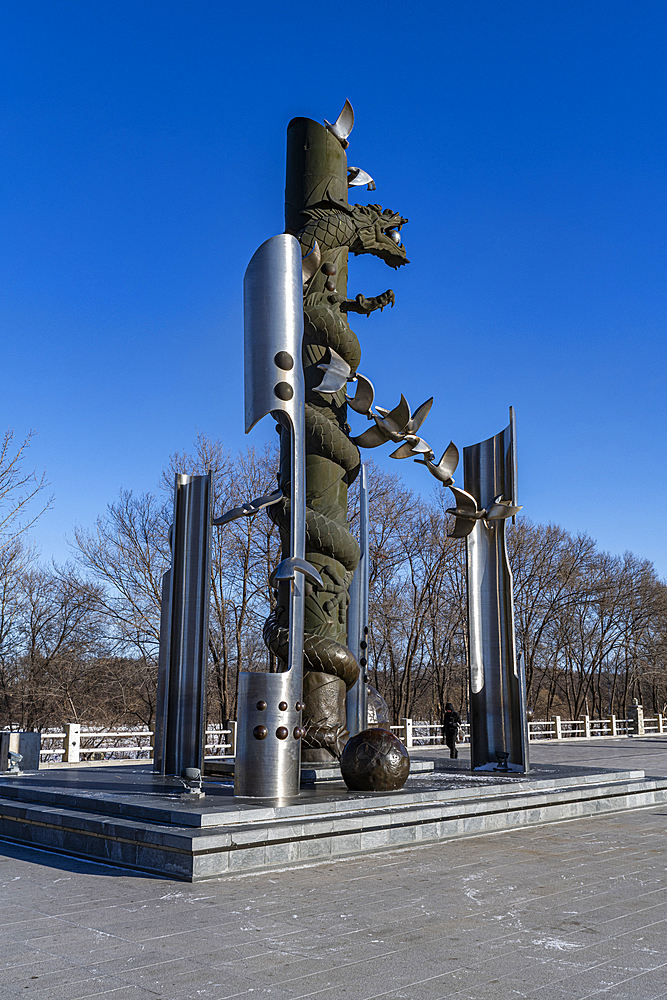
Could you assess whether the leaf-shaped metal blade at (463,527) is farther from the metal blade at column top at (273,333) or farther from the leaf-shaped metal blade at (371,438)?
the metal blade at column top at (273,333)

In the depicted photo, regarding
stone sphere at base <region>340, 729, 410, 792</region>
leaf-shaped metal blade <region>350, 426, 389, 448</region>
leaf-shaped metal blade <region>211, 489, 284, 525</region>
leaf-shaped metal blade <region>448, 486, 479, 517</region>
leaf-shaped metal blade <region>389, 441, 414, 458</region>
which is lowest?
stone sphere at base <region>340, 729, 410, 792</region>

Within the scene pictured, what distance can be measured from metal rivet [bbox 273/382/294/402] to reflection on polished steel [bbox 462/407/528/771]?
3.75 meters

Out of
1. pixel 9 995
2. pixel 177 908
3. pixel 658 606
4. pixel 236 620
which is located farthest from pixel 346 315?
pixel 658 606

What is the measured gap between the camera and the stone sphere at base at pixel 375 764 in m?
8.73

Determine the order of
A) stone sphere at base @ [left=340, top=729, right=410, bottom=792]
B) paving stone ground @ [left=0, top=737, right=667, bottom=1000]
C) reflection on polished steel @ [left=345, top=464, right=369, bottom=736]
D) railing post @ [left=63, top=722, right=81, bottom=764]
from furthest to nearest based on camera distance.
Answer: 1. railing post @ [left=63, top=722, right=81, bottom=764]
2. reflection on polished steel @ [left=345, top=464, right=369, bottom=736]
3. stone sphere at base @ [left=340, top=729, right=410, bottom=792]
4. paving stone ground @ [left=0, top=737, right=667, bottom=1000]

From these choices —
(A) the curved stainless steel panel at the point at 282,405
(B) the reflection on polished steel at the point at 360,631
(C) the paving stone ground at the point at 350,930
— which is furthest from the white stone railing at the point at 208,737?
(C) the paving stone ground at the point at 350,930

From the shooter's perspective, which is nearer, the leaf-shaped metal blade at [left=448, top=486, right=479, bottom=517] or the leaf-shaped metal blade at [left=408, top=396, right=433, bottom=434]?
the leaf-shaped metal blade at [left=408, top=396, right=433, bottom=434]

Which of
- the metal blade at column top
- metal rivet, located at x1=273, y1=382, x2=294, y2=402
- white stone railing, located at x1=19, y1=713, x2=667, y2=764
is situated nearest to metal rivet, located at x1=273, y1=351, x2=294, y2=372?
the metal blade at column top

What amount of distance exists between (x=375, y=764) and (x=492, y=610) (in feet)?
12.3

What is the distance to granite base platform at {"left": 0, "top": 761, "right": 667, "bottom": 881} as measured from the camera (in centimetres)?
639

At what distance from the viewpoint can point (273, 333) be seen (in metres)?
9.49

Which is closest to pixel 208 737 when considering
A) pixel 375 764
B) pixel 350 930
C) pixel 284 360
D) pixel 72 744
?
pixel 72 744

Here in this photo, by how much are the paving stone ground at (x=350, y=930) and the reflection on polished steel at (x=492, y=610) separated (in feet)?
13.2

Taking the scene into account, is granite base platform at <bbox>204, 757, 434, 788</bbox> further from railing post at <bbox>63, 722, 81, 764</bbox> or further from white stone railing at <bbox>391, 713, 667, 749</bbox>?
white stone railing at <bbox>391, 713, 667, 749</bbox>
